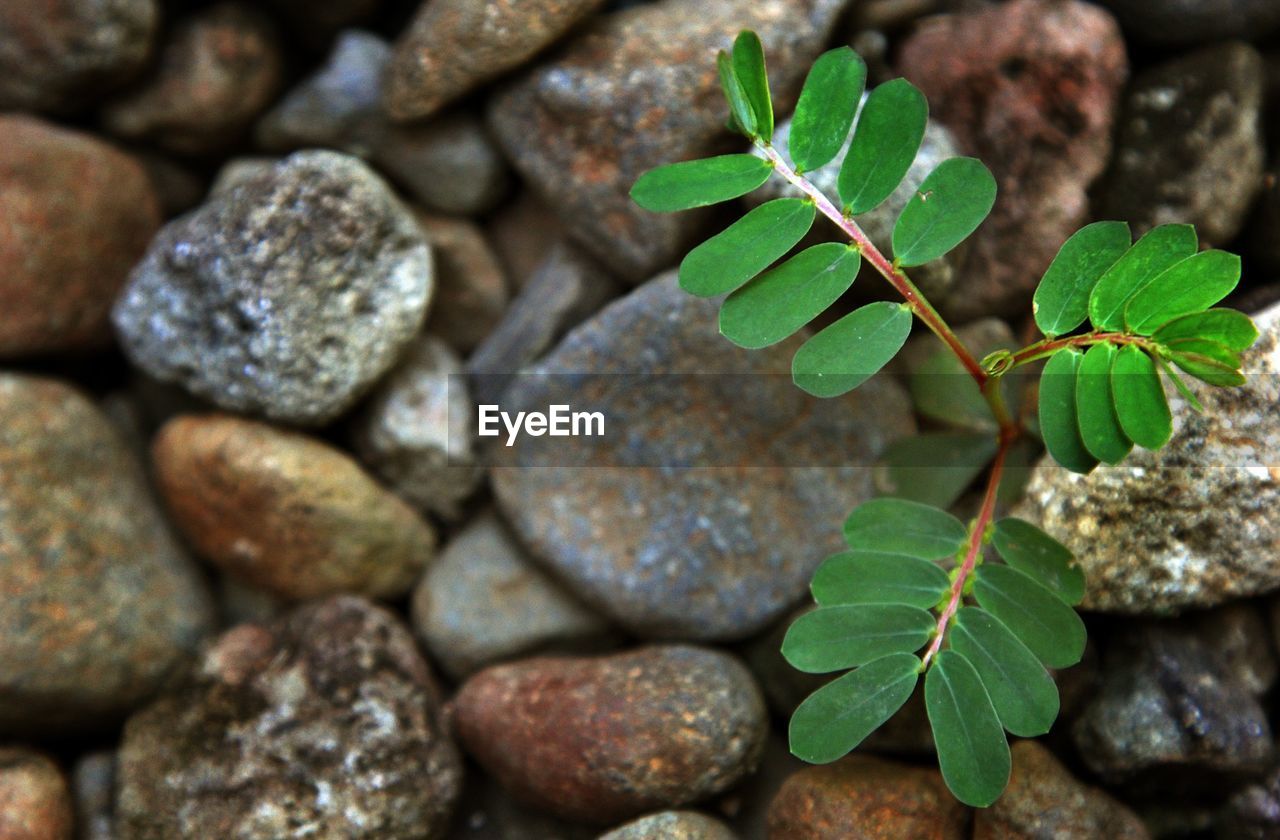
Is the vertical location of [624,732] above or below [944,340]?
below

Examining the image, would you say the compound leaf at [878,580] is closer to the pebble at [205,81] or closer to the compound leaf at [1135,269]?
the compound leaf at [1135,269]

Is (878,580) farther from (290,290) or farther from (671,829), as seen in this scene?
(290,290)

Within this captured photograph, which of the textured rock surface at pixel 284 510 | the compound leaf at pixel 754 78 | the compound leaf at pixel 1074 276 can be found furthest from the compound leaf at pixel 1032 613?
the textured rock surface at pixel 284 510

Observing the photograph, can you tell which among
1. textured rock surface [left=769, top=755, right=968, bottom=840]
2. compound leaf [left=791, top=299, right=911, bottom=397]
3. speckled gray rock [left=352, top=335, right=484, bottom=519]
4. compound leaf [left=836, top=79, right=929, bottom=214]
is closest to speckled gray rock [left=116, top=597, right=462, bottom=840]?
speckled gray rock [left=352, top=335, right=484, bottom=519]

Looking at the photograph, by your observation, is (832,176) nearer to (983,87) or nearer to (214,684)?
(983,87)

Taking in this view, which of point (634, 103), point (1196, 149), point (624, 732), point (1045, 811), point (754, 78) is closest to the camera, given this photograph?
point (754, 78)

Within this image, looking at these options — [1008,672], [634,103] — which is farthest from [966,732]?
[634,103]
